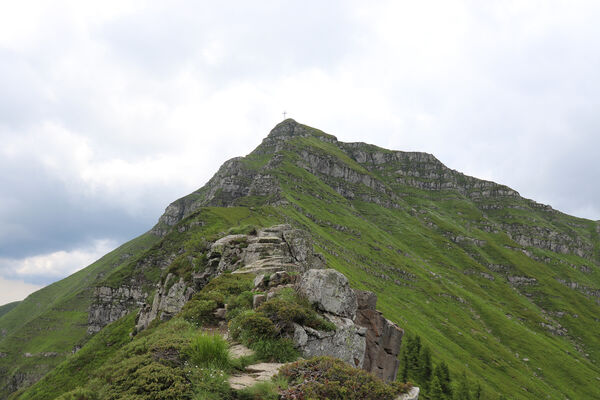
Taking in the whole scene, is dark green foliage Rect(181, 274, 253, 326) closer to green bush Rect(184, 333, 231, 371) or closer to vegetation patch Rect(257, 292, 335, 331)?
vegetation patch Rect(257, 292, 335, 331)

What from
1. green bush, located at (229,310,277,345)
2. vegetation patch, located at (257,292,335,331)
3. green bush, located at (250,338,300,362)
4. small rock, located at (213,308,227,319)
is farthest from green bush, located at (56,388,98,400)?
small rock, located at (213,308,227,319)

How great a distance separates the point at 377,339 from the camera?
23.8 m

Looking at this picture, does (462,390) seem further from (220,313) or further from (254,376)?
(254,376)

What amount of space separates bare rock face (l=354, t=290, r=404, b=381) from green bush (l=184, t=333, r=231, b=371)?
46.3ft

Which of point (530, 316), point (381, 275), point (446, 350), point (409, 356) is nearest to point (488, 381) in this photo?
point (446, 350)

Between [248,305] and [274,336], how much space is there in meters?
6.31

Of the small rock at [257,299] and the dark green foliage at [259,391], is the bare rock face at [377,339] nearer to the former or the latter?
the small rock at [257,299]

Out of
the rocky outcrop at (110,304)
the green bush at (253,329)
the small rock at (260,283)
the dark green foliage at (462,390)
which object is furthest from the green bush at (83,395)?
the rocky outcrop at (110,304)

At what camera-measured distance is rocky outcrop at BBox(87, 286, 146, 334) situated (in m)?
144

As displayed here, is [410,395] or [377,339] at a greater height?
[410,395]

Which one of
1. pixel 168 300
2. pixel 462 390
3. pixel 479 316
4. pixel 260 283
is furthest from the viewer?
pixel 479 316

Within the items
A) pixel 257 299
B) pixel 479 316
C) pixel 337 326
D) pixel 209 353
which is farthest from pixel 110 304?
pixel 479 316

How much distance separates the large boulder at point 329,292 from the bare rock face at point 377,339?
6.16m

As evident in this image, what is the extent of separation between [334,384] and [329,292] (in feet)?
26.5
